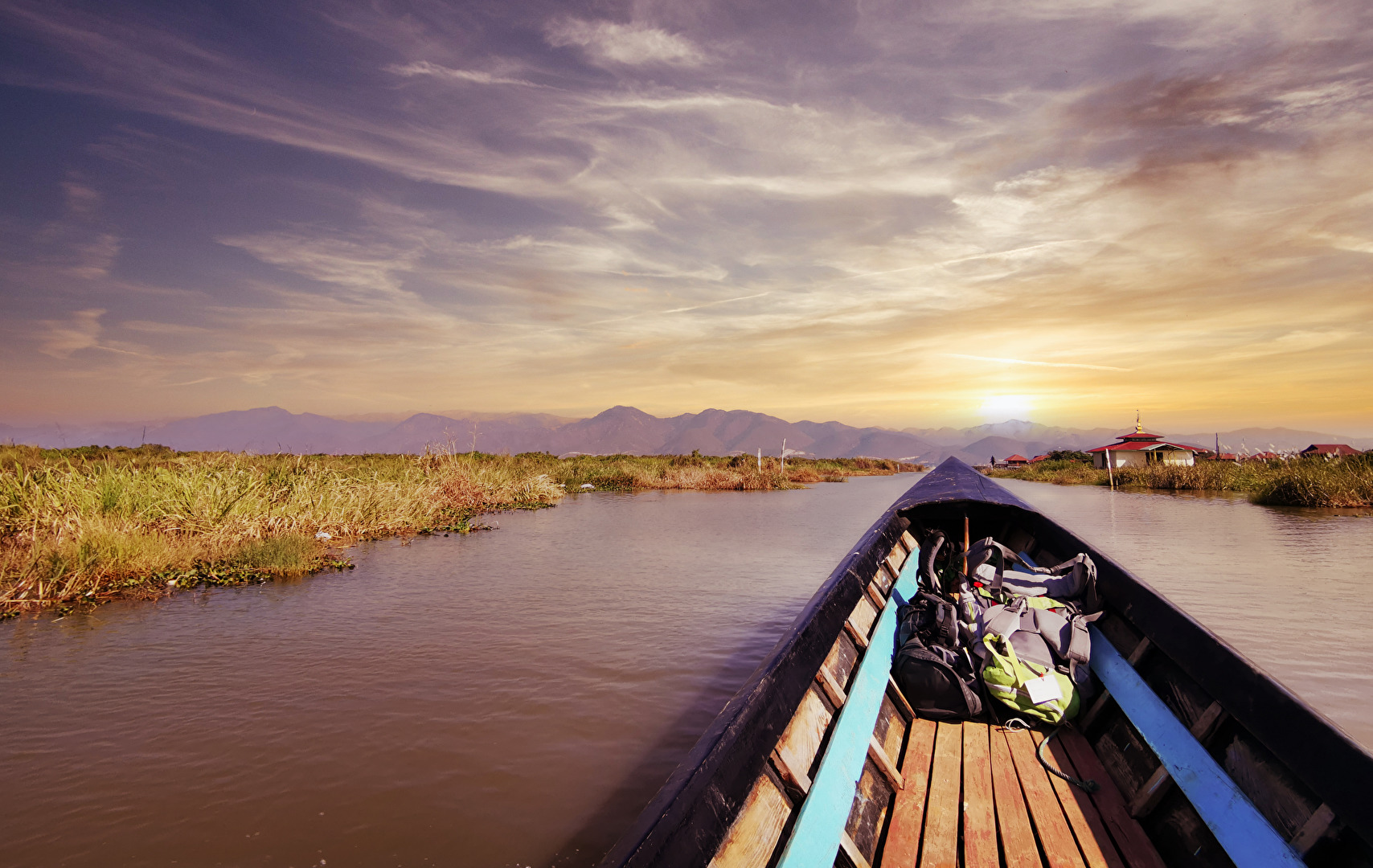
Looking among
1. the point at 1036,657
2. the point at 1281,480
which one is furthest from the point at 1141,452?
the point at 1036,657

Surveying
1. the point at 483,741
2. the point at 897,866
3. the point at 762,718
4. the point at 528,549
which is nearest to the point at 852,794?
the point at 897,866

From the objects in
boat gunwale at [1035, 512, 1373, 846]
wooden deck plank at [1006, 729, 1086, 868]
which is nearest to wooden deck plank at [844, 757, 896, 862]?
wooden deck plank at [1006, 729, 1086, 868]

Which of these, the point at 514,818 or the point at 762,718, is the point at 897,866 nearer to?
the point at 762,718

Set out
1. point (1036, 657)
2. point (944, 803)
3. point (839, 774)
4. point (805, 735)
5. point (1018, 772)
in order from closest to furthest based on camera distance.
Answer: point (839, 774)
point (805, 735)
point (944, 803)
point (1018, 772)
point (1036, 657)

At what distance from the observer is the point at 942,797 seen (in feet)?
9.24

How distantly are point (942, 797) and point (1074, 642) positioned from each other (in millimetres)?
1533

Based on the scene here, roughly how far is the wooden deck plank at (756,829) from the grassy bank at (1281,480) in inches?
986

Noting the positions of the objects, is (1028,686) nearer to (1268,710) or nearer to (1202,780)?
(1202,780)

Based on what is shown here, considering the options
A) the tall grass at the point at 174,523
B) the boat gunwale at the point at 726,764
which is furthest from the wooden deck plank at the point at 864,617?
the tall grass at the point at 174,523

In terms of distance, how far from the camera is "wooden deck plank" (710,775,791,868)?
1806 mm

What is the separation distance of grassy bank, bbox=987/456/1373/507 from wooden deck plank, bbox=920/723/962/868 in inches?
919

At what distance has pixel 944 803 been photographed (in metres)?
2.77

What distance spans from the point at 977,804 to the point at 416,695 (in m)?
4.39

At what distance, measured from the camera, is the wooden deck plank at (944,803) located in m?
2.42
